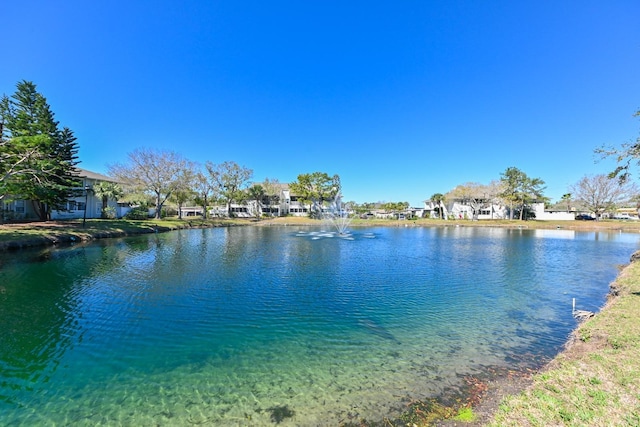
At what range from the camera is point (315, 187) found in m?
67.5

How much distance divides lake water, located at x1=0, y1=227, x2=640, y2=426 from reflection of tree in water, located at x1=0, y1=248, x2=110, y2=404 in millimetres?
47

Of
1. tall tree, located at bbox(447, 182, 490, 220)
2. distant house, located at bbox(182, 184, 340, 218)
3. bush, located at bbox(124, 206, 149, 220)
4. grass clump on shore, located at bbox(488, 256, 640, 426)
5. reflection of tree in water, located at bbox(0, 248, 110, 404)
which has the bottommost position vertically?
reflection of tree in water, located at bbox(0, 248, 110, 404)

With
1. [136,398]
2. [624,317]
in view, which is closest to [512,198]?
[624,317]

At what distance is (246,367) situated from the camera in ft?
21.3

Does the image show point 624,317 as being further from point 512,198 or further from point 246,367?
point 512,198

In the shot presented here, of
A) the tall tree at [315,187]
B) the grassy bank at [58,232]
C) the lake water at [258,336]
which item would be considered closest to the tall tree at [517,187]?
the tall tree at [315,187]

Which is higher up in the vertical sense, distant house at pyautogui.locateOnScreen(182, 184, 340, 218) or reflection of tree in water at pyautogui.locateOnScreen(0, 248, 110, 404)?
distant house at pyautogui.locateOnScreen(182, 184, 340, 218)

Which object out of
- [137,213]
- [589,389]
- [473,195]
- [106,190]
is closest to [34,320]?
[589,389]

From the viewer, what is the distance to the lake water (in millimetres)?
5254

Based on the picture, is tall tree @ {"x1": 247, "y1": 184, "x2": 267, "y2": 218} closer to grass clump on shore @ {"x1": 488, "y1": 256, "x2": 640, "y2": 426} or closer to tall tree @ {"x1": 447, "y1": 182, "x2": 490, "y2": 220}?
tall tree @ {"x1": 447, "y1": 182, "x2": 490, "y2": 220}

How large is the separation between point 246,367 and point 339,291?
21.8ft

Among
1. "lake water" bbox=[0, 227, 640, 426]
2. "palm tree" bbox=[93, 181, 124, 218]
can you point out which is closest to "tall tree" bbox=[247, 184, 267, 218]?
"palm tree" bbox=[93, 181, 124, 218]

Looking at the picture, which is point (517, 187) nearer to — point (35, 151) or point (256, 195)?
point (256, 195)

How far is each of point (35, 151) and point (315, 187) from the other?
51130 mm
